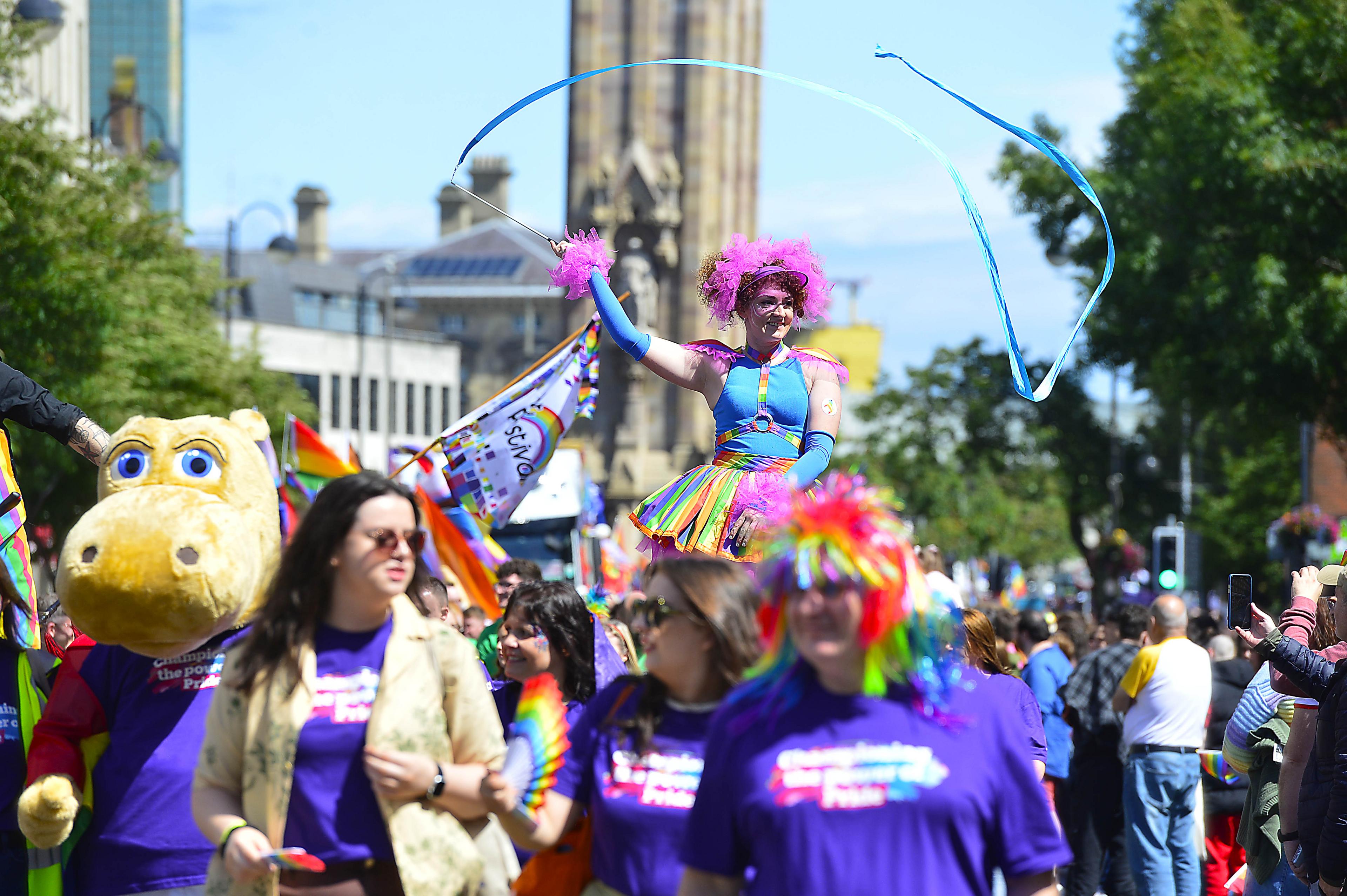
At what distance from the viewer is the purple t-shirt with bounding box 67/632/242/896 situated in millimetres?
4609

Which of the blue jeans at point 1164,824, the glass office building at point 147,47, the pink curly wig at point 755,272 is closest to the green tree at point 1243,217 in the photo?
the blue jeans at point 1164,824

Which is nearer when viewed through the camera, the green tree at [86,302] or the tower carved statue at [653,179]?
the green tree at [86,302]

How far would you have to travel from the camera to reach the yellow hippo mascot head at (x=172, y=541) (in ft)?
14.6

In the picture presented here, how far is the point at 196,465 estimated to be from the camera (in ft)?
15.7

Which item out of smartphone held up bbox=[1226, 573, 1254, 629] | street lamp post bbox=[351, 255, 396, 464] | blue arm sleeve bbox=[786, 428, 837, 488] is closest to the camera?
blue arm sleeve bbox=[786, 428, 837, 488]

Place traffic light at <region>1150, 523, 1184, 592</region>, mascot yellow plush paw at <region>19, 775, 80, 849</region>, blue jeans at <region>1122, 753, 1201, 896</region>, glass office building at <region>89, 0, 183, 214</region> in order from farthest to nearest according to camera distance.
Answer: glass office building at <region>89, 0, 183, 214</region>
traffic light at <region>1150, 523, 1184, 592</region>
blue jeans at <region>1122, 753, 1201, 896</region>
mascot yellow plush paw at <region>19, 775, 80, 849</region>

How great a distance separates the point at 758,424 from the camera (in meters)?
6.14

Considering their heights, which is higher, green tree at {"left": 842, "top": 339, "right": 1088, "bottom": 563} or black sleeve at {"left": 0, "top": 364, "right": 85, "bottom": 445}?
black sleeve at {"left": 0, "top": 364, "right": 85, "bottom": 445}

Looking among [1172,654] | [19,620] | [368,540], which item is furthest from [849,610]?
[1172,654]

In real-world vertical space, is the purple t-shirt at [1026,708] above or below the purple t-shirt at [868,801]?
below

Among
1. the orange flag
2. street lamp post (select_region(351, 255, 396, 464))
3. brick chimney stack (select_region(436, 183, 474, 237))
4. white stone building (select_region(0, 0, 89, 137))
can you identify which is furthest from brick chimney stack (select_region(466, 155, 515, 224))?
the orange flag

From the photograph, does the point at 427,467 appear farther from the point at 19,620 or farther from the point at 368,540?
the point at 368,540

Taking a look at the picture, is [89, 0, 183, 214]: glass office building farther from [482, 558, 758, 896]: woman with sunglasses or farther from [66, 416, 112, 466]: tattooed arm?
[482, 558, 758, 896]: woman with sunglasses

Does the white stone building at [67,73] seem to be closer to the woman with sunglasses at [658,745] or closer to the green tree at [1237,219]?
the green tree at [1237,219]
